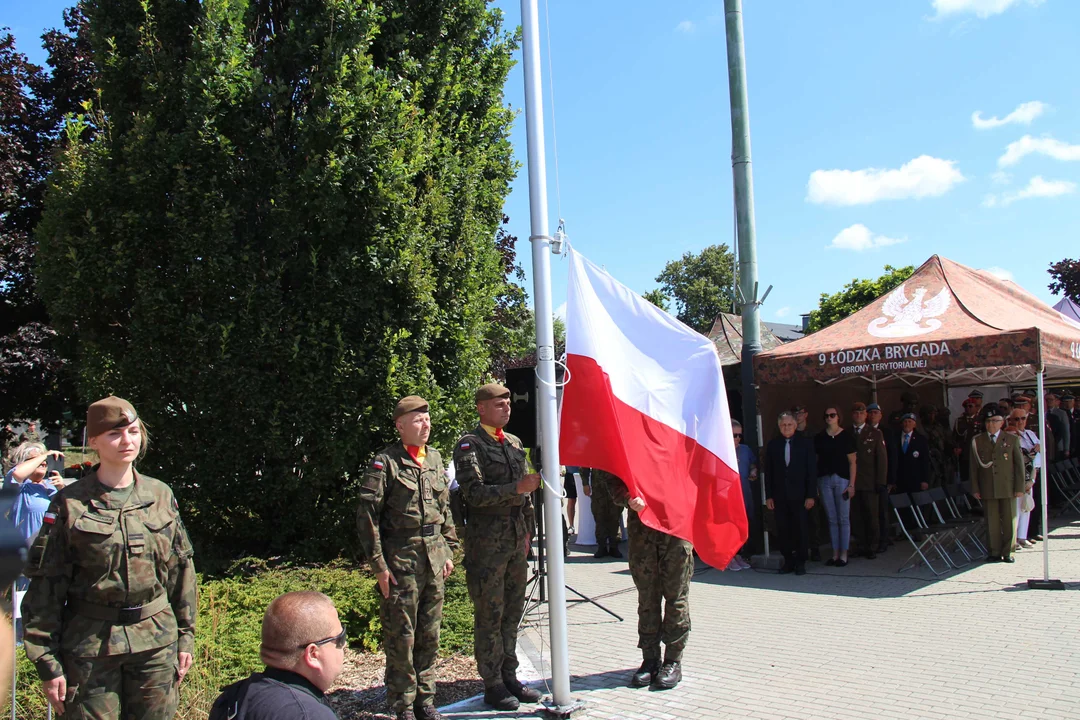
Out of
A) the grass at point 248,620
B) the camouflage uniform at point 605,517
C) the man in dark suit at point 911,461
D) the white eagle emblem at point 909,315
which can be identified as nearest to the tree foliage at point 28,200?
the grass at point 248,620

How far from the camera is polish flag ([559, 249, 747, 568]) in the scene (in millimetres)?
5477

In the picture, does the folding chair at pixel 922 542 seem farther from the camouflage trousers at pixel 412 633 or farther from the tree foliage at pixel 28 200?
the tree foliage at pixel 28 200

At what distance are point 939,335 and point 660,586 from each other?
18.0 feet

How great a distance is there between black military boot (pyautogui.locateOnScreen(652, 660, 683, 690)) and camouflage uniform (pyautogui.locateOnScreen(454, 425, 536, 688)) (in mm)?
995

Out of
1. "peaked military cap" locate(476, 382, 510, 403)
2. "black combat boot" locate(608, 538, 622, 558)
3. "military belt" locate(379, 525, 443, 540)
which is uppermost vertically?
"peaked military cap" locate(476, 382, 510, 403)

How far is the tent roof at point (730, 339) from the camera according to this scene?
13.8 m

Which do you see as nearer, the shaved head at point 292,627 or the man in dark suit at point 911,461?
the shaved head at point 292,627

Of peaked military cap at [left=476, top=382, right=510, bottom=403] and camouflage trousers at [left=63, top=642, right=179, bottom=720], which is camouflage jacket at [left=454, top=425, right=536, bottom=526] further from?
camouflage trousers at [left=63, top=642, right=179, bottom=720]

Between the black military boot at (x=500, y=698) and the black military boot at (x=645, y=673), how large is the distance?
3.02 feet

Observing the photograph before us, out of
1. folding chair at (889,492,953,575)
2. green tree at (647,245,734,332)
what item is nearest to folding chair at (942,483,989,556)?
folding chair at (889,492,953,575)

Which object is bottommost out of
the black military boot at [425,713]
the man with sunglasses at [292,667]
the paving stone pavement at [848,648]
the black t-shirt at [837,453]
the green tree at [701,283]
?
the paving stone pavement at [848,648]

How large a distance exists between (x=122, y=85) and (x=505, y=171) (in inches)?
147

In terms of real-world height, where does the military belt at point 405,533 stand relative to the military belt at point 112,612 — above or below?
above

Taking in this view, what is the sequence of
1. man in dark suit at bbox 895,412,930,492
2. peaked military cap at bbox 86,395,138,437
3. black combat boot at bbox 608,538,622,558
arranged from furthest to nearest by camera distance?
black combat boot at bbox 608,538,622,558
man in dark suit at bbox 895,412,930,492
peaked military cap at bbox 86,395,138,437
